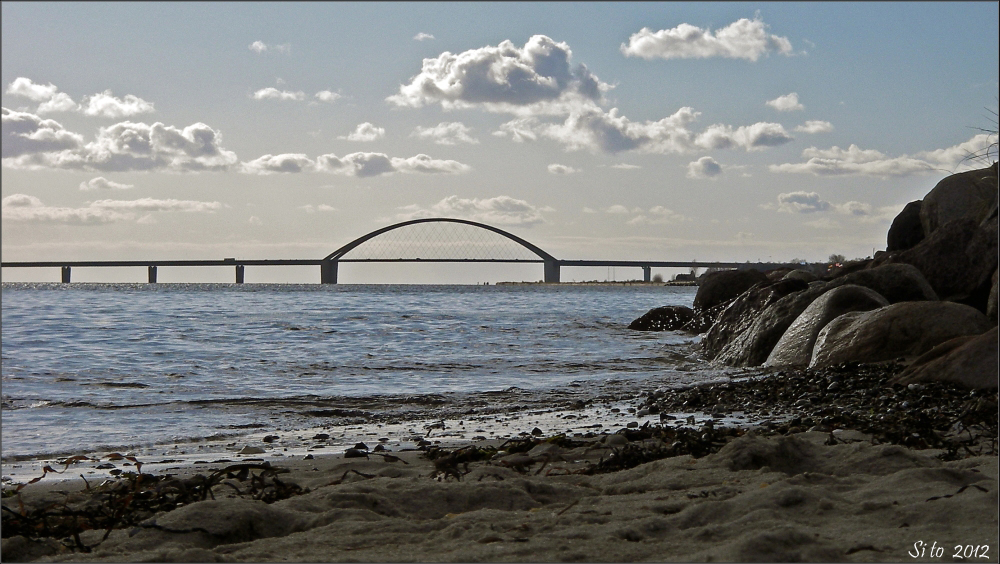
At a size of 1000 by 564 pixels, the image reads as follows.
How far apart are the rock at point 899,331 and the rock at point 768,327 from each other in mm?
1817

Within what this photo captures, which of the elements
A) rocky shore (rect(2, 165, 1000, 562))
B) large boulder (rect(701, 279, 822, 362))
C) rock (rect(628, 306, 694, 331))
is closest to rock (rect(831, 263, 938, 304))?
large boulder (rect(701, 279, 822, 362))

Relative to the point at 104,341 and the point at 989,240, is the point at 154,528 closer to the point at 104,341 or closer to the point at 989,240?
the point at 989,240

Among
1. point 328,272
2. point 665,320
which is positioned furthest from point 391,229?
point 665,320

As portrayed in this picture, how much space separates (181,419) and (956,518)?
6604mm

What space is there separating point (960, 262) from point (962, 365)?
5.47 meters

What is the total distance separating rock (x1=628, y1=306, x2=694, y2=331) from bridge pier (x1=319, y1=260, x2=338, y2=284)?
74576mm

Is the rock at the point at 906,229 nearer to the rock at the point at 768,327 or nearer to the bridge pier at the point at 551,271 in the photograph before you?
the rock at the point at 768,327

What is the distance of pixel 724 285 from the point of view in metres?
19.8

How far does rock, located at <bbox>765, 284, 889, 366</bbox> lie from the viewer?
9.88m

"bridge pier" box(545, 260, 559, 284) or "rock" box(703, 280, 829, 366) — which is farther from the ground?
"bridge pier" box(545, 260, 559, 284)

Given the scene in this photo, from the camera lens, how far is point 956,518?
2746 millimetres

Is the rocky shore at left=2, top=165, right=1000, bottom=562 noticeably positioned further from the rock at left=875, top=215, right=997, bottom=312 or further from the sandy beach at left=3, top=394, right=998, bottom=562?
the rock at left=875, top=215, right=997, bottom=312

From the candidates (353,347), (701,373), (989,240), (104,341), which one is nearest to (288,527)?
(701,373)

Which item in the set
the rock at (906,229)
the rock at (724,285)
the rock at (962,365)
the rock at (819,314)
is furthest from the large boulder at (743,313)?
the rock at (724,285)
